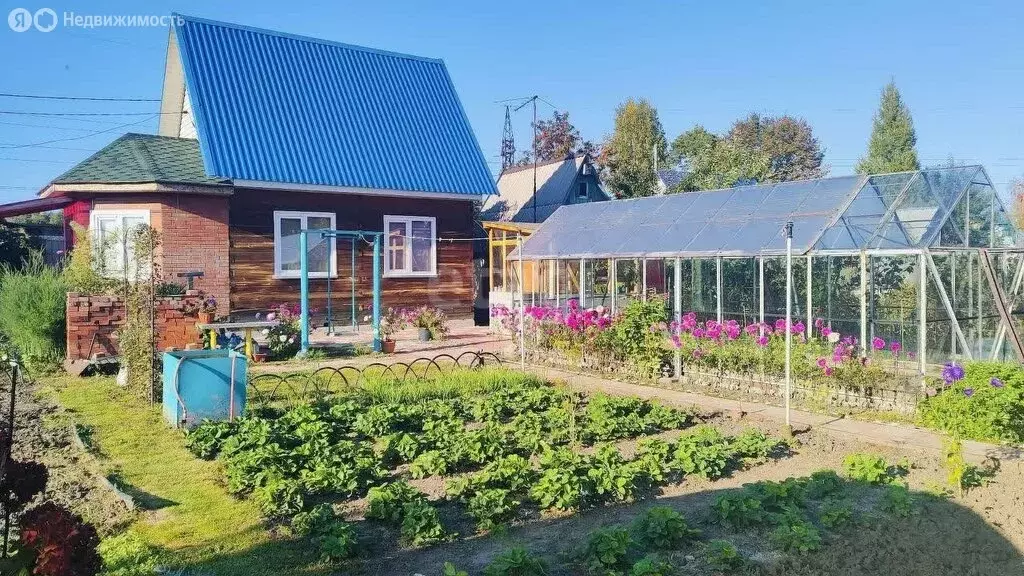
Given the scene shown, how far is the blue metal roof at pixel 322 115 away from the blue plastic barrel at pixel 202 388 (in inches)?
375

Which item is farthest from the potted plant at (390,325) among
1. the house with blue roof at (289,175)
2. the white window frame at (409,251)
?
the house with blue roof at (289,175)

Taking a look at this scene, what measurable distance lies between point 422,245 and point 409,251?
0.50m

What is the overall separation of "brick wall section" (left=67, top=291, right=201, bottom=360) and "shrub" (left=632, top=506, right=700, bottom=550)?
1034 centimetres

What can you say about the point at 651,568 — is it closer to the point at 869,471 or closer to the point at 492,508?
the point at 492,508

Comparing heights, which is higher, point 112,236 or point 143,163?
point 143,163

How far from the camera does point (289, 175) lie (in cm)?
1834

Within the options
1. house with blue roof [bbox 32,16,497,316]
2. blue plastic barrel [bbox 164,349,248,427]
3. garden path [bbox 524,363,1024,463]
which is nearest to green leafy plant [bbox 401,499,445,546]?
blue plastic barrel [bbox 164,349,248,427]

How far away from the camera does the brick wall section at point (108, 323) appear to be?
12844 mm

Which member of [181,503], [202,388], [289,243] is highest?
[289,243]

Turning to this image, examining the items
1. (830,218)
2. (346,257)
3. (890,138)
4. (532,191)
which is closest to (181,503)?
(830,218)

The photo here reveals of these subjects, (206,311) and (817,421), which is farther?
(206,311)

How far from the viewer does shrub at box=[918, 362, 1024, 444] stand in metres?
8.07

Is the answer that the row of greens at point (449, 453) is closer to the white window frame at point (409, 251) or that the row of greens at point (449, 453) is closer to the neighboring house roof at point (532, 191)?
the white window frame at point (409, 251)

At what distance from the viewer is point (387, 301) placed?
2038cm
